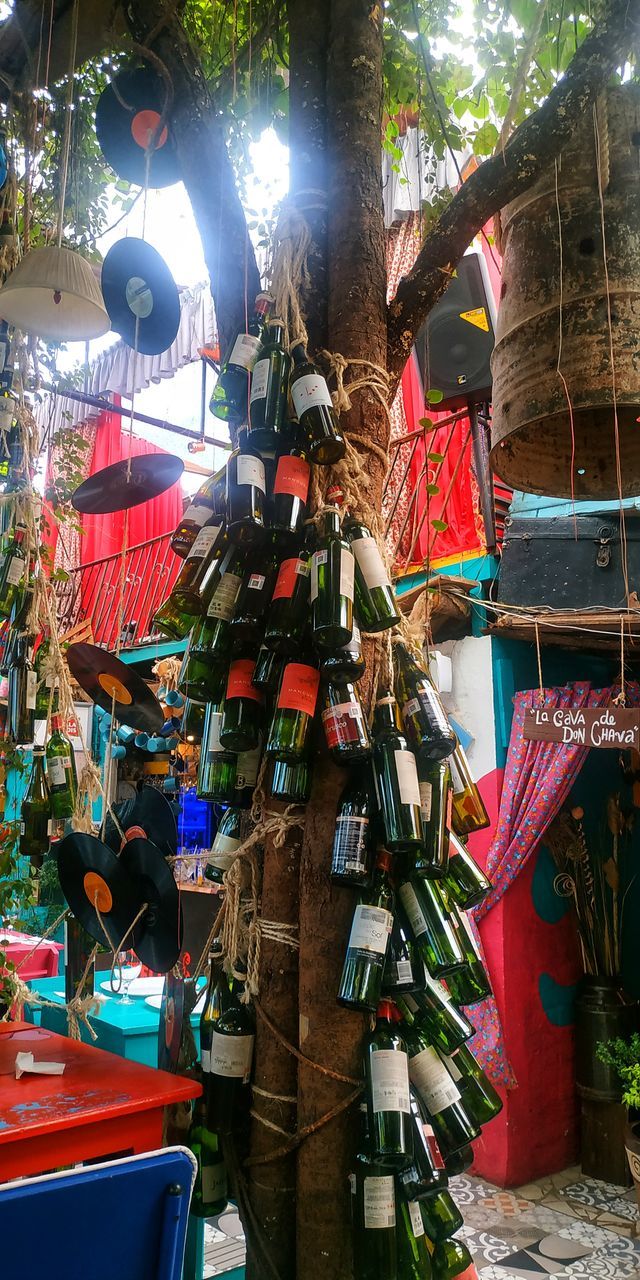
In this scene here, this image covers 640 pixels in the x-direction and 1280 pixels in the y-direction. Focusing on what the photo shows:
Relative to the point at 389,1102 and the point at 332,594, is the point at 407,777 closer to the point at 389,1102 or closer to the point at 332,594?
the point at 332,594

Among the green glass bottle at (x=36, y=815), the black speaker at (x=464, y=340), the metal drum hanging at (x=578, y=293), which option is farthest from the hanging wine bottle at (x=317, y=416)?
the black speaker at (x=464, y=340)

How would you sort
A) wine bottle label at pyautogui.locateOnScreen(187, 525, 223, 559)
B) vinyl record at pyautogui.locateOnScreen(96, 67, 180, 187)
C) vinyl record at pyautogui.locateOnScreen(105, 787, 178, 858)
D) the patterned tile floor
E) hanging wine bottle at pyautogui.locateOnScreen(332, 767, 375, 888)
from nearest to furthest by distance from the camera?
1. hanging wine bottle at pyautogui.locateOnScreen(332, 767, 375, 888)
2. wine bottle label at pyautogui.locateOnScreen(187, 525, 223, 559)
3. vinyl record at pyautogui.locateOnScreen(105, 787, 178, 858)
4. vinyl record at pyautogui.locateOnScreen(96, 67, 180, 187)
5. the patterned tile floor

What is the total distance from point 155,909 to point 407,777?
31.9 inches

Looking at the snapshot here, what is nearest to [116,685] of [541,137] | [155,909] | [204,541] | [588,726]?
[155,909]

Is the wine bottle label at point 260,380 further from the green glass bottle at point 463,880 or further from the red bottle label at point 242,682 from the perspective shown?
the green glass bottle at point 463,880

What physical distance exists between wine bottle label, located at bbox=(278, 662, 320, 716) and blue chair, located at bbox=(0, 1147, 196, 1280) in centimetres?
69

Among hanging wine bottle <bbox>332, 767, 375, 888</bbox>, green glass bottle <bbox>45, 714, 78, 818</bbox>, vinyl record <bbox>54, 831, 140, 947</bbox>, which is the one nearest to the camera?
hanging wine bottle <bbox>332, 767, 375, 888</bbox>

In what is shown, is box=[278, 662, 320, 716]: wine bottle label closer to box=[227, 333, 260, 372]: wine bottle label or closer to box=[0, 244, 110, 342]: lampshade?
box=[227, 333, 260, 372]: wine bottle label

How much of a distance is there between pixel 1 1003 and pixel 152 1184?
1970mm

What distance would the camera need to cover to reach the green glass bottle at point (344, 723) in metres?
1.50

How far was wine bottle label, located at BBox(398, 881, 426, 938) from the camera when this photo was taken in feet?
5.05

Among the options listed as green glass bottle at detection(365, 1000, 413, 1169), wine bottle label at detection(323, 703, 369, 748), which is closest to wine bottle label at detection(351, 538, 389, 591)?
wine bottle label at detection(323, 703, 369, 748)

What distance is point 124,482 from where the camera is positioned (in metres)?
2.32

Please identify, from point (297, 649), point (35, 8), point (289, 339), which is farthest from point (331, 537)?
point (35, 8)
